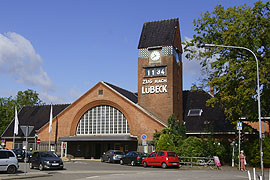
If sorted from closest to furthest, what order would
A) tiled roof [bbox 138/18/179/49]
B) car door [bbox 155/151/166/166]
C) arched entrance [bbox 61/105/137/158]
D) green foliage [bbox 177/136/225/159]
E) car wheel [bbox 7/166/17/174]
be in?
car wheel [bbox 7/166/17/174], car door [bbox 155/151/166/166], green foliage [bbox 177/136/225/159], arched entrance [bbox 61/105/137/158], tiled roof [bbox 138/18/179/49]

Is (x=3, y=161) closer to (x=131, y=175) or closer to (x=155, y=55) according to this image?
(x=131, y=175)

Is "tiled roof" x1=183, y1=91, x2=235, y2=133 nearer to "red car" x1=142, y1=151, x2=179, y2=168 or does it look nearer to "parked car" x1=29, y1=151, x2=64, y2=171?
"red car" x1=142, y1=151, x2=179, y2=168

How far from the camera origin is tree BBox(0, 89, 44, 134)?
201ft

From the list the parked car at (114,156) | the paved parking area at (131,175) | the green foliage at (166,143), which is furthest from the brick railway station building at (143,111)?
the paved parking area at (131,175)

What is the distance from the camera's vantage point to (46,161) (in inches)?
1011

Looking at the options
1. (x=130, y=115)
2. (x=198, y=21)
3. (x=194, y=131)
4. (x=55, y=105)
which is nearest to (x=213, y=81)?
(x=198, y=21)

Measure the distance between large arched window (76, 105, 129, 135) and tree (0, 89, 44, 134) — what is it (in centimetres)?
2114

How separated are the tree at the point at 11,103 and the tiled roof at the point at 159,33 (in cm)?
3101

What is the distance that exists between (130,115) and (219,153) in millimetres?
13455

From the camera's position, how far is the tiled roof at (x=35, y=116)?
5031 cm

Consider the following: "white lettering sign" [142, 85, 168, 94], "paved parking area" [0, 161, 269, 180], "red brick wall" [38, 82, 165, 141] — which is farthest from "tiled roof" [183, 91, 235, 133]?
"paved parking area" [0, 161, 269, 180]

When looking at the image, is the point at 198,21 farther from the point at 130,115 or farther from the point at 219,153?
the point at 130,115

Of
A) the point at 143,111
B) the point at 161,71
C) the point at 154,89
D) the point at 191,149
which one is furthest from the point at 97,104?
the point at 191,149

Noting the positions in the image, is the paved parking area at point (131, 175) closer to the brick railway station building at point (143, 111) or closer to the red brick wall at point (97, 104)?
the red brick wall at point (97, 104)
